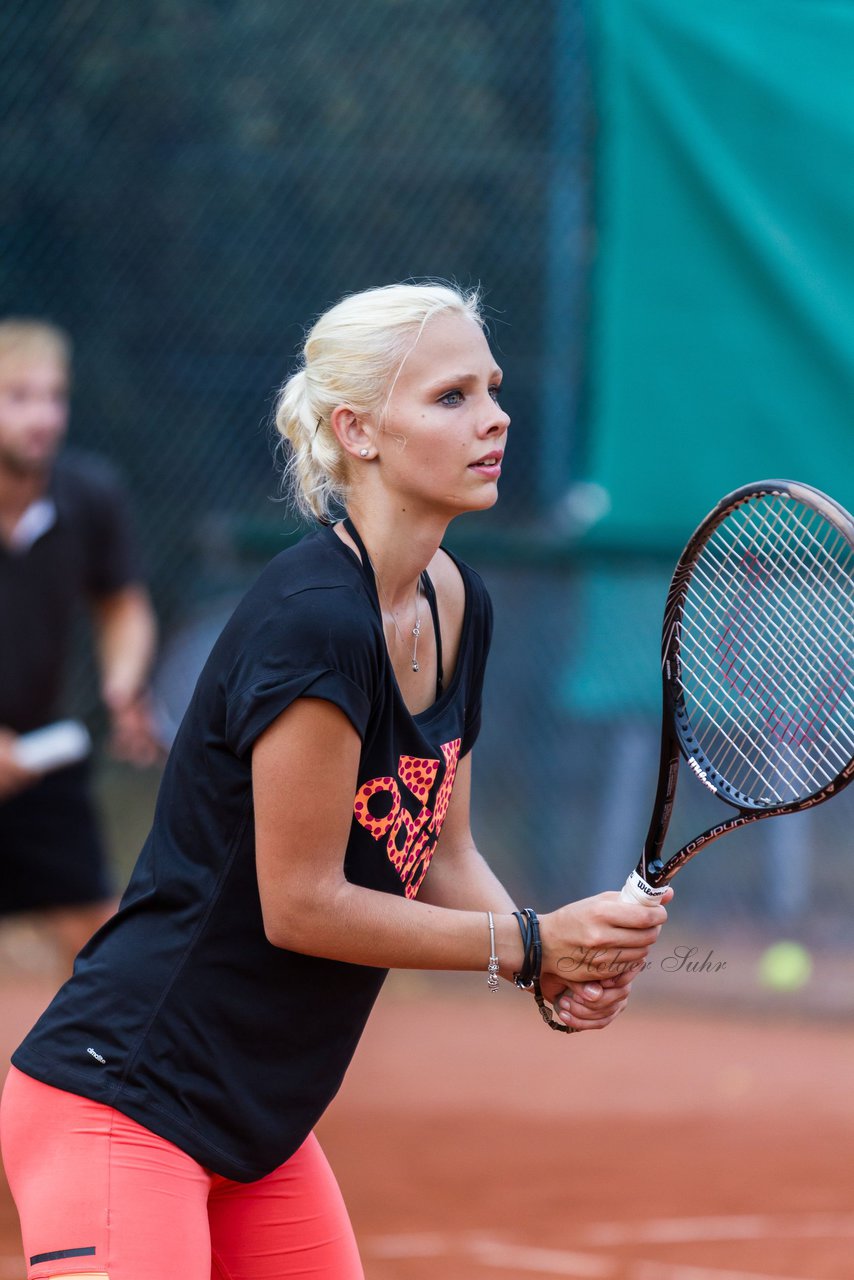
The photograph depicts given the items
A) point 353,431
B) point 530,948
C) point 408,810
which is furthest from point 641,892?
point 353,431

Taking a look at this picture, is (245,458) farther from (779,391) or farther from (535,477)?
(779,391)

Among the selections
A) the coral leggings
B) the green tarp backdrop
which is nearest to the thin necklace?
the coral leggings

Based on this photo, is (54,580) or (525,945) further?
(54,580)

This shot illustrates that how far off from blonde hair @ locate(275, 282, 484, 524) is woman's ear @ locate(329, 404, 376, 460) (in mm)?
12

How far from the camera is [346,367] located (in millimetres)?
2092

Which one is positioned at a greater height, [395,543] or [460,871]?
[395,543]

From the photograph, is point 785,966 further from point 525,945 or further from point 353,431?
point 353,431

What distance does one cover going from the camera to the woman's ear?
6.86 feet

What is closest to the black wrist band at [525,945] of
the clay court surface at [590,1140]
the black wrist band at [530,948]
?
the black wrist band at [530,948]

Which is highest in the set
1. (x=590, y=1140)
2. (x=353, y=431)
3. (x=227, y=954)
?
(x=353, y=431)

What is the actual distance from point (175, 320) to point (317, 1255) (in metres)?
5.10

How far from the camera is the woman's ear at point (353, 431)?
6.86ft

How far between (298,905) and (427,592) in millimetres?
493

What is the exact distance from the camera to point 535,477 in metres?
6.70
